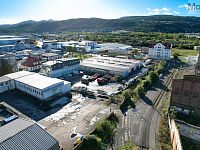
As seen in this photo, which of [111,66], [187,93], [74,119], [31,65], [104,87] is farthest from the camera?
[31,65]

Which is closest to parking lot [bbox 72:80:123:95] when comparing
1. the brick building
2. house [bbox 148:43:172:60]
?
the brick building

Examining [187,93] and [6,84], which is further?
[6,84]

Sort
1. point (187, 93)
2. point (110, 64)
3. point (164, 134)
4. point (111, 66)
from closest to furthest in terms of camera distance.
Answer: point (164, 134) < point (187, 93) < point (111, 66) < point (110, 64)

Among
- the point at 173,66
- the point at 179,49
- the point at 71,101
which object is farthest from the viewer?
the point at 179,49

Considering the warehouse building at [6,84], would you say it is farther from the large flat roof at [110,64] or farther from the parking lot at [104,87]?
the large flat roof at [110,64]

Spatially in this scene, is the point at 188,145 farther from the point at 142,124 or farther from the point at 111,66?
the point at 111,66

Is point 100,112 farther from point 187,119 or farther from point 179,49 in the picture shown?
point 179,49

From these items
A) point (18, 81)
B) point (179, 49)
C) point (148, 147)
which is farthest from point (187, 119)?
point (179, 49)

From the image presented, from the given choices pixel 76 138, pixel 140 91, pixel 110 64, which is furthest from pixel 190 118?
pixel 110 64
